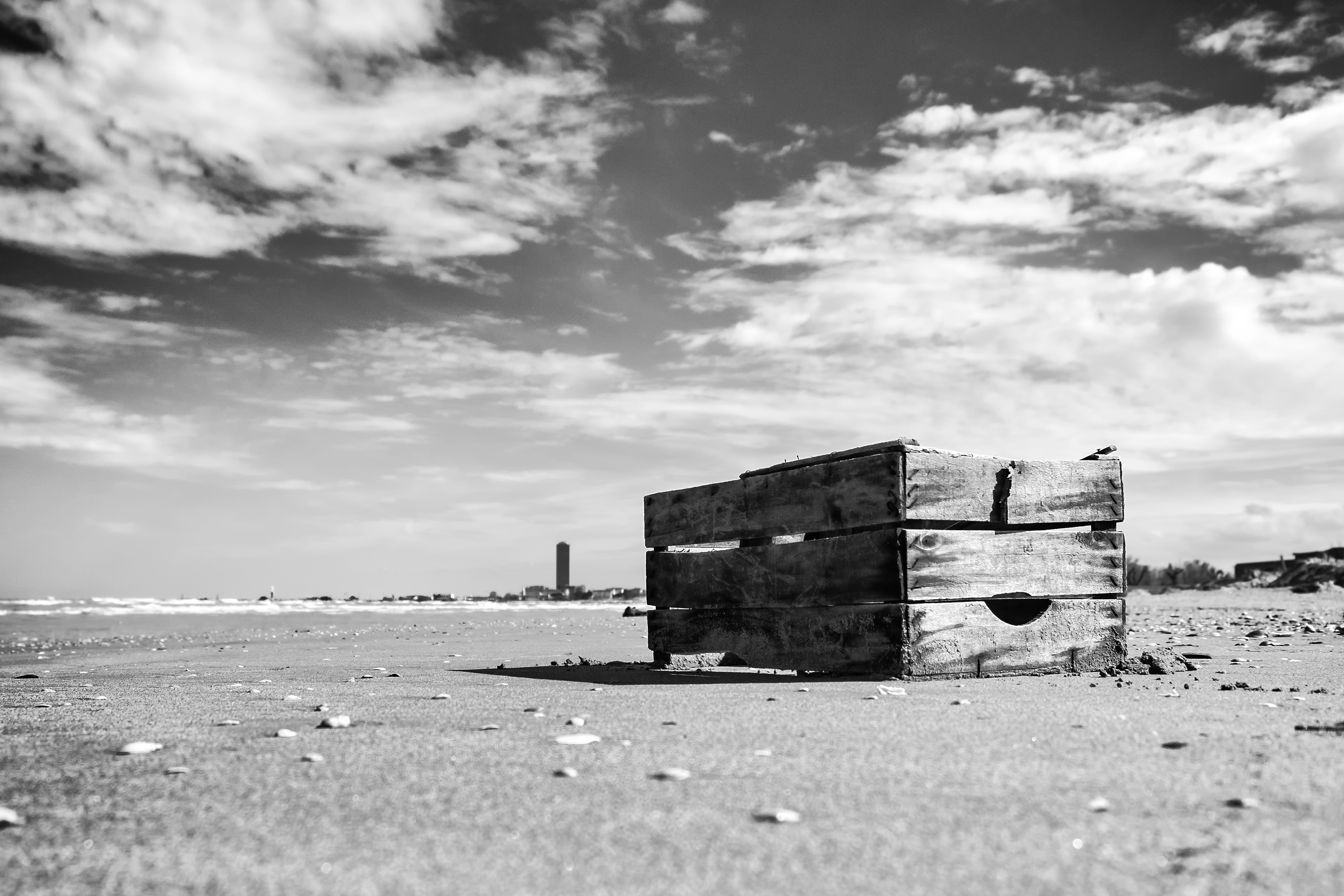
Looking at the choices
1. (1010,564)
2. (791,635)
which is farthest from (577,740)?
(1010,564)

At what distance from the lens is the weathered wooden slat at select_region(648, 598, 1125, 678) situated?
15.2ft

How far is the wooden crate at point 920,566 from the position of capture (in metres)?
4.70

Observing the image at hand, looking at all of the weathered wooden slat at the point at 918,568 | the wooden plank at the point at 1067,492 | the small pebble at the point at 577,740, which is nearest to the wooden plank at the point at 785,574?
the weathered wooden slat at the point at 918,568

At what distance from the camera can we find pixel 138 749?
9.62ft

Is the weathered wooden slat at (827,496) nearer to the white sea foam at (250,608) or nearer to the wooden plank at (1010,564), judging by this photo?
the wooden plank at (1010,564)

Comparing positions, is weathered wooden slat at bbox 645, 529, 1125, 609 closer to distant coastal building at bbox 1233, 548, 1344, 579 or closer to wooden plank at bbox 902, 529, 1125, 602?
wooden plank at bbox 902, 529, 1125, 602

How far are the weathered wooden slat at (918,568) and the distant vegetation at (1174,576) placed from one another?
2576 cm

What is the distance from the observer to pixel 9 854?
6.13 feet

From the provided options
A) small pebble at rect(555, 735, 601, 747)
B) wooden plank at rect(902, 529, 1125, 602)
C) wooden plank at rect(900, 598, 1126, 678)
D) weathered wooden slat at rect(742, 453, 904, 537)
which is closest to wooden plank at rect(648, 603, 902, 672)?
wooden plank at rect(900, 598, 1126, 678)

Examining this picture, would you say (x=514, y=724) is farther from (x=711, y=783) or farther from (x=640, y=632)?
(x=640, y=632)

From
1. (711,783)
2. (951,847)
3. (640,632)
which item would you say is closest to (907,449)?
(711,783)

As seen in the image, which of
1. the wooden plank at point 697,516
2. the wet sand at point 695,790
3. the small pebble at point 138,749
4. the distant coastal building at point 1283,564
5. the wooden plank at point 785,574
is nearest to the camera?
the wet sand at point 695,790

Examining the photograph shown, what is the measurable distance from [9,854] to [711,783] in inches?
57.8

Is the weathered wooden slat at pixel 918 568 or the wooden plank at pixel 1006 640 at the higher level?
the weathered wooden slat at pixel 918 568
